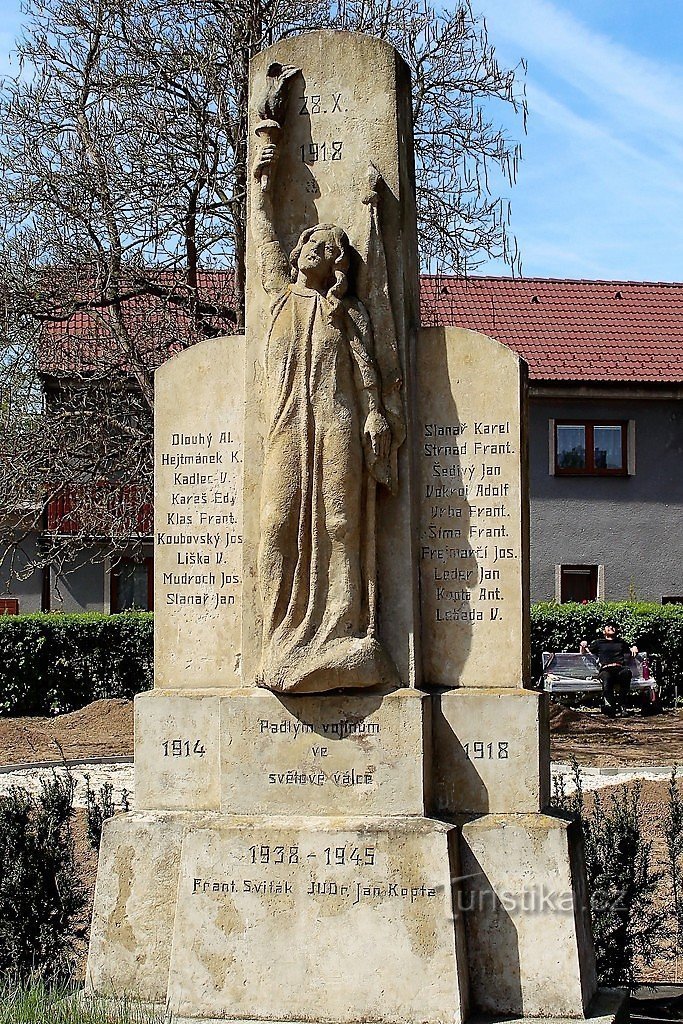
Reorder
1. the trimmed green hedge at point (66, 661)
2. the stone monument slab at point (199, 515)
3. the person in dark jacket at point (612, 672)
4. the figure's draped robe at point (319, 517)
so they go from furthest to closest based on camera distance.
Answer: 1. the trimmed green hedge at point (66, 661)
2. the person in dark jacket at point (612, 672)
3. the stone monument slab at point (199, 515)
4. the figure's draped robe at point (319, 517)

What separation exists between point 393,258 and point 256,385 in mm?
776

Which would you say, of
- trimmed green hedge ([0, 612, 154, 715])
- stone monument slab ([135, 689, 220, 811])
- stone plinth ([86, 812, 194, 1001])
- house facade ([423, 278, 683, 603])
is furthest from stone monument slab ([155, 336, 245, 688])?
house facade ([423, 278, 683, 603])

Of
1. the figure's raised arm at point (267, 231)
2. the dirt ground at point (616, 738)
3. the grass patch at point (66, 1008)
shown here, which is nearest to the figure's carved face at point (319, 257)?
the figure's raised arm at point (267, 231)

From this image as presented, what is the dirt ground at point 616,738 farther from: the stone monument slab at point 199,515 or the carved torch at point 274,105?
the carved torch at point 274,105

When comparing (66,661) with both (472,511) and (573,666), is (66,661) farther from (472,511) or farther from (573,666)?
(472,511)

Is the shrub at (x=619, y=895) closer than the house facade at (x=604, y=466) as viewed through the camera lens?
Yes

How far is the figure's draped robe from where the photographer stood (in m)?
5.74

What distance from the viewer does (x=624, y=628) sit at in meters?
23.4

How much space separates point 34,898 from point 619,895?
9.51 ft

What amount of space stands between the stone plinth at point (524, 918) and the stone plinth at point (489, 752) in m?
0.13

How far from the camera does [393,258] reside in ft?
19.5

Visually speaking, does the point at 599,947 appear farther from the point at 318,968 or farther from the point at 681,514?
the point at 681,514

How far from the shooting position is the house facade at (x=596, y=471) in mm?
27062

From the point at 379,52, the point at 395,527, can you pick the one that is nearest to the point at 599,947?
the point at 395,527
